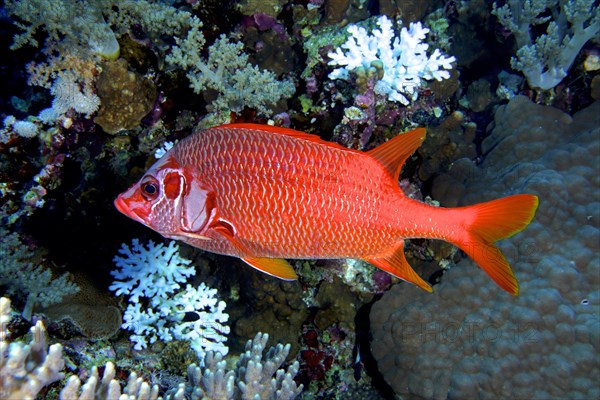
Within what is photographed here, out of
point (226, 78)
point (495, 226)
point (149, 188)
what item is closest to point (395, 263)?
point (495, 226)

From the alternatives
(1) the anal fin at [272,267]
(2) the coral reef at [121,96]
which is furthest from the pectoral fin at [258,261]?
(2) the coral reef at [121,96]

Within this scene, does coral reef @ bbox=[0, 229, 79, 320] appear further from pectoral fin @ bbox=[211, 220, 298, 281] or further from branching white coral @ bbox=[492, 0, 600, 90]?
branching white coral @ bbox=[492, 0, 600, 90]

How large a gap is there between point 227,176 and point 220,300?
2968 mm

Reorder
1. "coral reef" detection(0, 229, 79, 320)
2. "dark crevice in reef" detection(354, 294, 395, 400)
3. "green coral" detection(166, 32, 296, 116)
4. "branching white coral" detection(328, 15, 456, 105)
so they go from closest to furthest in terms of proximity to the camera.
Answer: "coral reef" detection(0, 229, 79, 320) < "green coral" detection(166, 32, 296, 116) < "branching white coral" detection(328, 15, 456, 105) < "dark crevice in reef" detection(354, 294, 395, 400)

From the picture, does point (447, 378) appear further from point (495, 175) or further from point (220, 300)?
point (220, 300)

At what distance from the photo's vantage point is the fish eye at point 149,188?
282cm

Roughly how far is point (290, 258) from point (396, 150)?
1325mm

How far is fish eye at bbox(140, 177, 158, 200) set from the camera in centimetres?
282

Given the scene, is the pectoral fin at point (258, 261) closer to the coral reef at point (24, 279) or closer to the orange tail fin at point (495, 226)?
the orange tail fin at point (495, 226)

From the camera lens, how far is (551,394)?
3887 mm

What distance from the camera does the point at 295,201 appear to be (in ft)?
9.12

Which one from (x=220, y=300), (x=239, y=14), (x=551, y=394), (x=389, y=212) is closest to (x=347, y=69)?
(x=239, y=14)

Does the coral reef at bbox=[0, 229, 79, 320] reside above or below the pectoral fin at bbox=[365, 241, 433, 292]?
below

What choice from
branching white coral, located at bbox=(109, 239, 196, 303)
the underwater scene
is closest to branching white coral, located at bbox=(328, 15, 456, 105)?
the underwater scene
